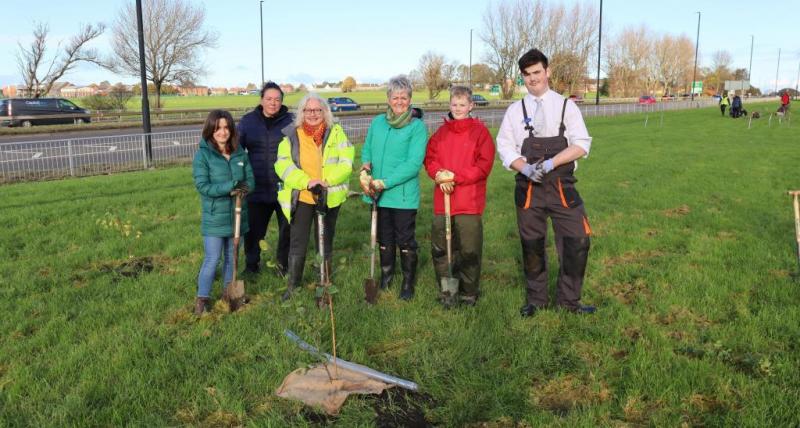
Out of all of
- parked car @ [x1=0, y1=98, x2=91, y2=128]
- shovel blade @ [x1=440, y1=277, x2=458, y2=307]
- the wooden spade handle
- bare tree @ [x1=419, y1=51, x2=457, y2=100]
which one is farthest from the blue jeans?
bare tree @ [x1=419, y1=51, x2=457, y2=100]

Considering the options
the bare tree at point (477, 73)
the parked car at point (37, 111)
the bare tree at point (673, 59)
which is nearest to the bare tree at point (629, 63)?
the bare tree at point (673, 59)

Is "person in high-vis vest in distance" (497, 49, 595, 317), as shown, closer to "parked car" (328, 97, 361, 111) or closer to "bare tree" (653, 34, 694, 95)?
"parked car" (328, 97, 361, 111)

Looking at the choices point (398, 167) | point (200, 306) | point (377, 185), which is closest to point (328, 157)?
point (377, 185)

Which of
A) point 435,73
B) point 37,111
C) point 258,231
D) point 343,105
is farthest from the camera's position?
point 435,73

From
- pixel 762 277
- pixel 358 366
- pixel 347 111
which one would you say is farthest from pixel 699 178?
pixel 347 111

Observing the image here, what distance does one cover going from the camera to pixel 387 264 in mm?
5340

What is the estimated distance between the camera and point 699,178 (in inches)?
447

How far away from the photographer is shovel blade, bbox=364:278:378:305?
193 inches

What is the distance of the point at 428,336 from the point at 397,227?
1.19 m

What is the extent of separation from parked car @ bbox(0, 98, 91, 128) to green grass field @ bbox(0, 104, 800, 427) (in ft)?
82.1

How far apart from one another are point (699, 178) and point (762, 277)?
6.66 m

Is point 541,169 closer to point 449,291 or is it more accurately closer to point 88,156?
point 449,291

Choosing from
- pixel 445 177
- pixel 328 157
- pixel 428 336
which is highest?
pixel 328 157

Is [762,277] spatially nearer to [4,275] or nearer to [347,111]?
[4,275]
